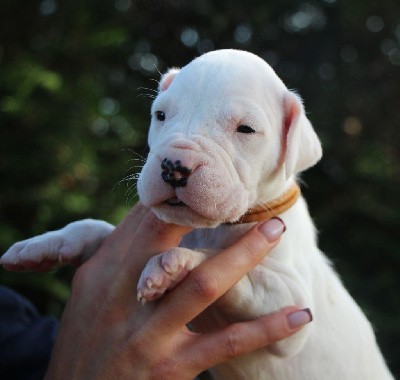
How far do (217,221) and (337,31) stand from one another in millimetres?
5159

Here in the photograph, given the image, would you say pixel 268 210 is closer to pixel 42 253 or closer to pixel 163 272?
pixel 163 272

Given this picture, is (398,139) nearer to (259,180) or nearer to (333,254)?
(333,254)

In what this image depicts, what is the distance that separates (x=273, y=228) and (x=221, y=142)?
1.38 ft

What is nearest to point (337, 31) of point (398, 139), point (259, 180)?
point (398, 139)

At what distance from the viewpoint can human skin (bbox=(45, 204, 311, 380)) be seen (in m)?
1.92

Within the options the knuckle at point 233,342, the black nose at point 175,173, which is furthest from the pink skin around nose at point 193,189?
the knuckle at point 233,342

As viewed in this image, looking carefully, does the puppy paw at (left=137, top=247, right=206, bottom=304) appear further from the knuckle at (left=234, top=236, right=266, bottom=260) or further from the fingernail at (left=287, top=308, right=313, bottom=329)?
the fingernail at (left=287, top=308, right=313, bottom=329)

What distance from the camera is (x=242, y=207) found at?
5.98 ft

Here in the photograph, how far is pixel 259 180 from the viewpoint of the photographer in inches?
76.3

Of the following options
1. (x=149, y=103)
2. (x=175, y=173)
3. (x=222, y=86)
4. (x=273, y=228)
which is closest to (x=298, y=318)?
(x=273, y=228)

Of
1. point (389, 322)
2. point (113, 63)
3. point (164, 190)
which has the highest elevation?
point (164, 190)

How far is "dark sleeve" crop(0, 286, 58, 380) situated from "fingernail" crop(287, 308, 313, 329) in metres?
1.17

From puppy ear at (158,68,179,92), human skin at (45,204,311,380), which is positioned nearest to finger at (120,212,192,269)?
human skin at (45,204,311,380)

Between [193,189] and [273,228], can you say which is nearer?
[193,189]
